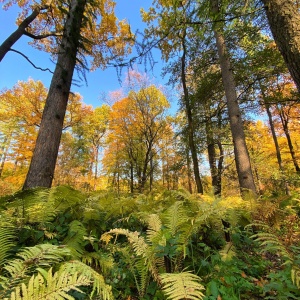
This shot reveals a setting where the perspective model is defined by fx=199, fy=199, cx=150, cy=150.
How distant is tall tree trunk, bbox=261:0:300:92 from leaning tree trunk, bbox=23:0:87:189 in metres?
3.87

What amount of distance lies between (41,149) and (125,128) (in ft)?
36.5

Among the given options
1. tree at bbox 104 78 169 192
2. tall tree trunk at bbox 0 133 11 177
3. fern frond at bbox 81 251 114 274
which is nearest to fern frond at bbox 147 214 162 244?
fern frond at bbox 81 251 114 274

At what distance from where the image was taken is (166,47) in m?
7.90

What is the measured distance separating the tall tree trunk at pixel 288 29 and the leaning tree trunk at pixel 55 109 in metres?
3.87

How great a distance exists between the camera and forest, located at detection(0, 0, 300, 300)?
4.83 ft

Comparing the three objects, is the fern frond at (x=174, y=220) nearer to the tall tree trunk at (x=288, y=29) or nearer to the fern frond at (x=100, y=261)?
the fern frond at (x=100, y=261)

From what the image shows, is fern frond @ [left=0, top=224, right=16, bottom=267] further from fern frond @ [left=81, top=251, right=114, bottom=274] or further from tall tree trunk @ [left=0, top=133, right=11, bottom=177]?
tall tree trunk @ [left=0, top=133, right=11, bottom=177]

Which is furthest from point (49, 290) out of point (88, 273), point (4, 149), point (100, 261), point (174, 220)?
point (4, 149)

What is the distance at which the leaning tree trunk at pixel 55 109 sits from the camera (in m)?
3.63

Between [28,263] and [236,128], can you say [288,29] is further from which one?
[28,263]

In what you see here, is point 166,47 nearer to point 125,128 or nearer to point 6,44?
point 6,44

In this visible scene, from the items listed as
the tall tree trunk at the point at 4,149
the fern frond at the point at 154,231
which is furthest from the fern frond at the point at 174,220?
the tall tree trunk at the point at 4,149

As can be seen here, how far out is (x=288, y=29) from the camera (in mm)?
2494

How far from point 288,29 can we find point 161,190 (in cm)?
559
